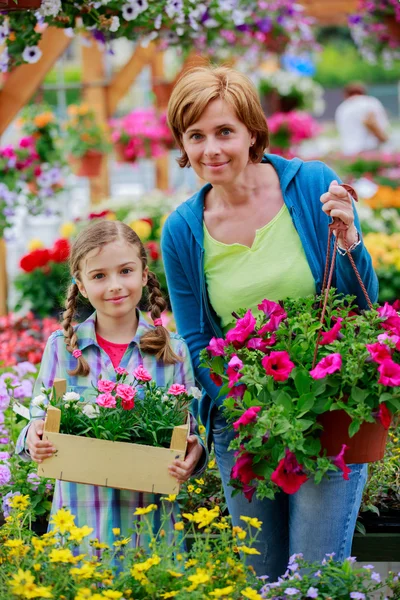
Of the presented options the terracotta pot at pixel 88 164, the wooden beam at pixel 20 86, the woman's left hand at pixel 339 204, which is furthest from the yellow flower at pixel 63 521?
the terracotta pot at pixel 88 164

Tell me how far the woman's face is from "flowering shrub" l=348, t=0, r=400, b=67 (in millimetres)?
2746

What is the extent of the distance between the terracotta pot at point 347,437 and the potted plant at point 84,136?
5377 millimetres

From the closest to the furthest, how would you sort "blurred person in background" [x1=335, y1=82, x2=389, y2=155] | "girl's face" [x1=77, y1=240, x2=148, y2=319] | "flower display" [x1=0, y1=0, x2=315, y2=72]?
1. "girl's face" [x1=77, y1=240, x2=148, y2=319]
2. "flower display" [x1=0, y1=0, x2=315, y2=72]
3. "blurred person in background" [x1=335, y1=82, x2=389, y2=155]

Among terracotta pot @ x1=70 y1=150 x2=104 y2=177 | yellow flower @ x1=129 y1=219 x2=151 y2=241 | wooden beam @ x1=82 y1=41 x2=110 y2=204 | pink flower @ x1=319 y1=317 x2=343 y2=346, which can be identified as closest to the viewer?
pink flower @ x1=319 y1=317 x2=343 y2=346

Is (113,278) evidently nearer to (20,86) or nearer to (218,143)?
(218,143)

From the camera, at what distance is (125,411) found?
1984 mm

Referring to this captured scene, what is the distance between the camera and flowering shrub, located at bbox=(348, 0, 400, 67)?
4.93 metres

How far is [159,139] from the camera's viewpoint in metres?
7.49

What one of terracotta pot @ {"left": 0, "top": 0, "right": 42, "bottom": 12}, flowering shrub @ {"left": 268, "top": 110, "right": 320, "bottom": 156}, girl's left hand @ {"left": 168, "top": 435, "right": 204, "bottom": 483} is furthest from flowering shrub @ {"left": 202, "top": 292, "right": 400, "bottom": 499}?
flowering shrub @ {"left": 268, "top": 110, "right": 320, "bottom": 156}

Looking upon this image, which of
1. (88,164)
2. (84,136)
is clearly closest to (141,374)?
(84,136)

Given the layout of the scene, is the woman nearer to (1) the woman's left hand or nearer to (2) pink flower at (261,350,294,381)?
(1) the woman's left hand

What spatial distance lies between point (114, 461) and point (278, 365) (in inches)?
16.2

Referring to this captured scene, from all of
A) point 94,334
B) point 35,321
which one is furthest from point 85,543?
point 35,321

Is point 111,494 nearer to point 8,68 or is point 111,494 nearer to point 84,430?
point 84,430
